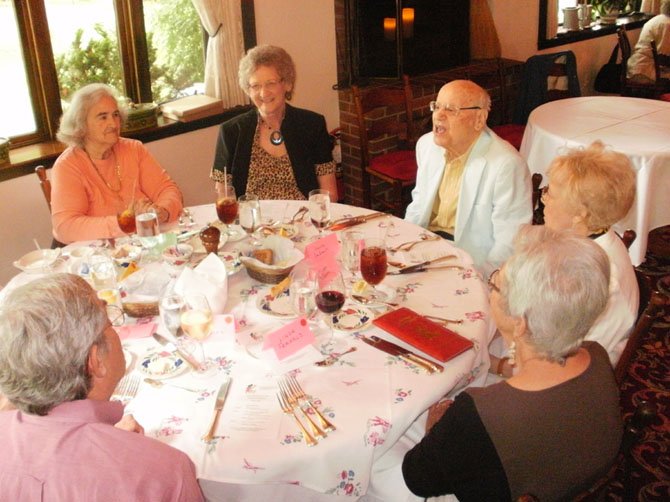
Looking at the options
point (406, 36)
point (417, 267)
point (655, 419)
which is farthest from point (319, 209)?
point (406, 36)

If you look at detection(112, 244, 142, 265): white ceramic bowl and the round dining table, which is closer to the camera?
the round dining table

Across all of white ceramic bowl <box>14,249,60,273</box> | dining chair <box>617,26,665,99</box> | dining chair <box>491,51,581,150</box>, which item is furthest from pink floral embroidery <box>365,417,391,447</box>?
dining chair <box>617,26,665,99</box>

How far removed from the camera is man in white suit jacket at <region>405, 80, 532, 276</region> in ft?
8.29

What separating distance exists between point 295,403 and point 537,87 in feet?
13.6

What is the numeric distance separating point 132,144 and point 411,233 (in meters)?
1.35

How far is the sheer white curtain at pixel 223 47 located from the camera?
12.8 ft

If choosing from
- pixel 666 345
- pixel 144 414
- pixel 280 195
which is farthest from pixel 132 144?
pixel 666 345

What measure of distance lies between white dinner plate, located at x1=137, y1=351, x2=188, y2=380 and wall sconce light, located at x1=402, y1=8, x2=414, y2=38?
3700 mm

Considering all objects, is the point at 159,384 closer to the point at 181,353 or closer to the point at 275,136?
the point at 181,353

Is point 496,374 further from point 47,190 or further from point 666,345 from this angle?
point 47,190

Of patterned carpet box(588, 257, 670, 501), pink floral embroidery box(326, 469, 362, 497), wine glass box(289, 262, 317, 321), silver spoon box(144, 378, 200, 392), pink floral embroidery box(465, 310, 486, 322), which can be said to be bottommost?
patterned carpet box(588, 257, 670, 501)

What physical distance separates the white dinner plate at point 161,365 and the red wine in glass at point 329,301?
37cm

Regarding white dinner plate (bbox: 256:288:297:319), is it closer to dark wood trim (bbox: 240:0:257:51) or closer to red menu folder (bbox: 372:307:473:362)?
red menu folder (bbox: 372:307:473:362)

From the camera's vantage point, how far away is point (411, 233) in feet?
7.74
